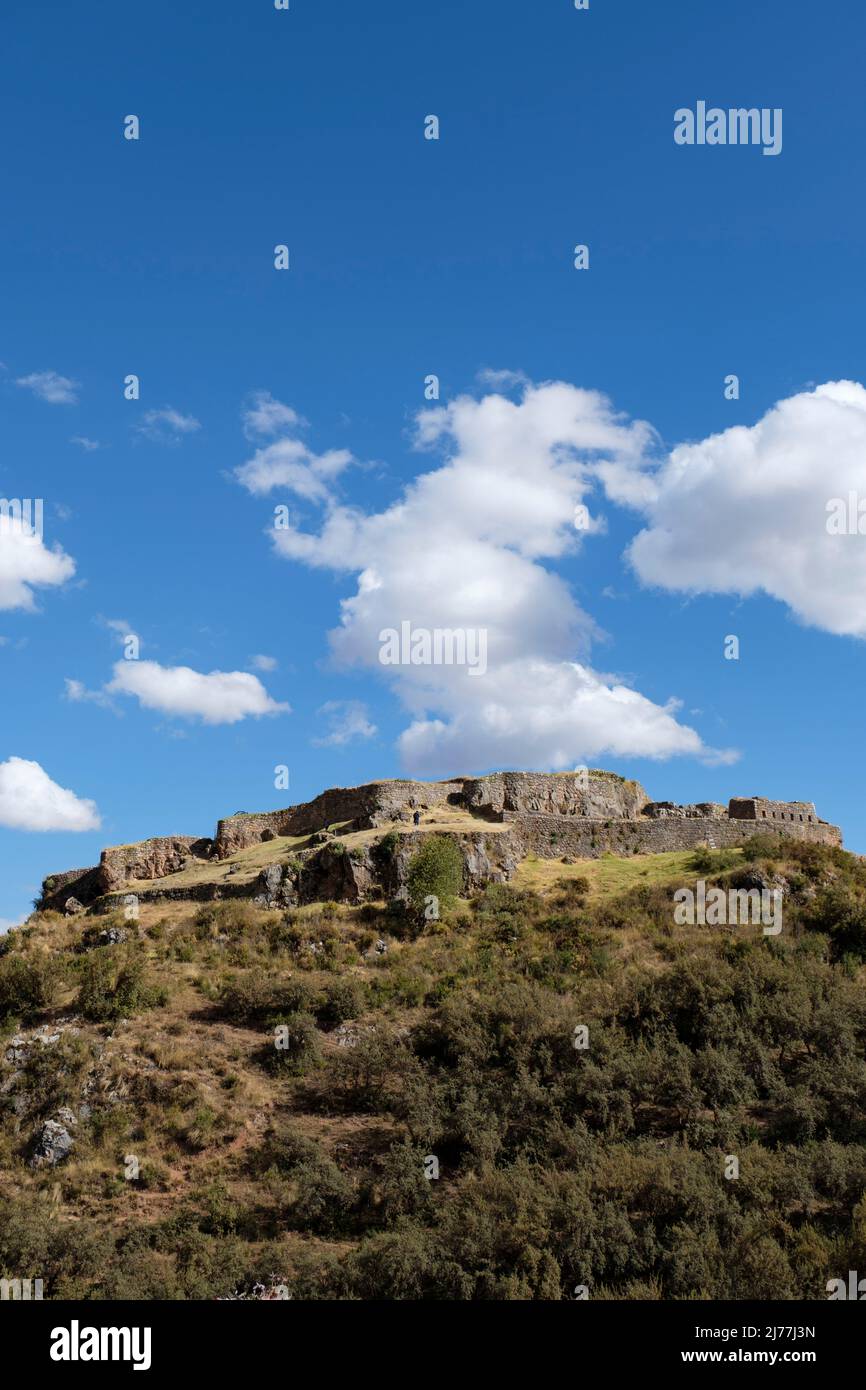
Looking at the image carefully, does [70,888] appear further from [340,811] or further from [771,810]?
[771,810]

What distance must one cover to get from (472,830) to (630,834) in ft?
23.3

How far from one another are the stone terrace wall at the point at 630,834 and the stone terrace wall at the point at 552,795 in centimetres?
75

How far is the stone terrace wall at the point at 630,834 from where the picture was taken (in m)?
35.4

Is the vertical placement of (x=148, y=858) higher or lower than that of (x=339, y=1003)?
higher

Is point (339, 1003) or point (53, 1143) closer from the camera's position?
point (53, 1143)

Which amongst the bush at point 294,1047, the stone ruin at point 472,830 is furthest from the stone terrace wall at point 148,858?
the bush at point 294,1047

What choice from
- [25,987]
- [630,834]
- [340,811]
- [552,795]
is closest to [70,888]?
[340,811]

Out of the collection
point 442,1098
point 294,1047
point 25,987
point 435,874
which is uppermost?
point 435,874

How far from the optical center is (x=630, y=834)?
36438 mm

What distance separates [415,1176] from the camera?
61.2 ft

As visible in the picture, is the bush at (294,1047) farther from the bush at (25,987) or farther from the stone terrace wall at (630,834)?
the stone terrace wall at (630,834)
